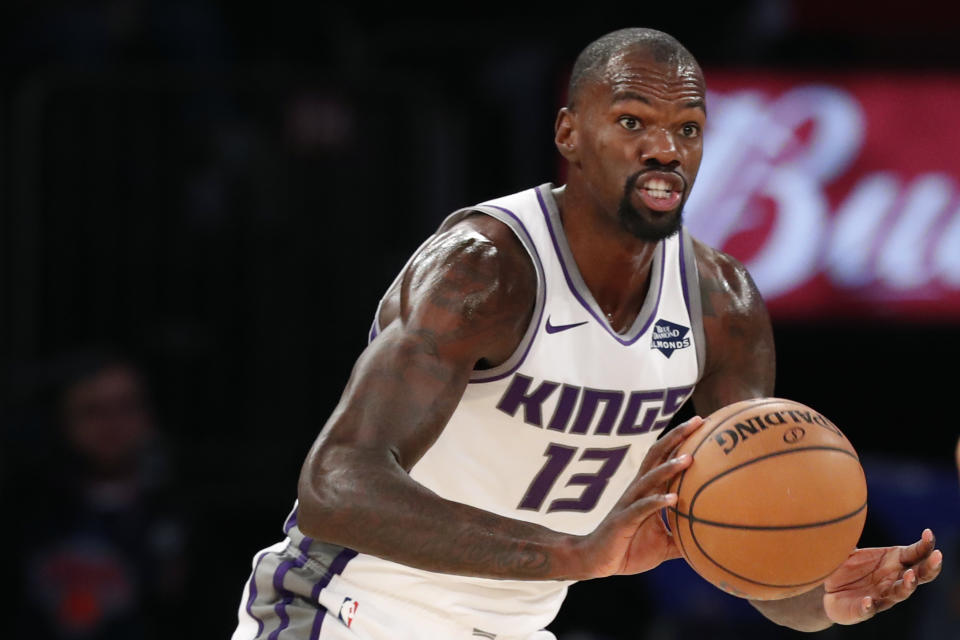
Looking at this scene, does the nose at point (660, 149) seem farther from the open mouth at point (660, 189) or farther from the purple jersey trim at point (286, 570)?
the purple jersey trim at point (286, 570)

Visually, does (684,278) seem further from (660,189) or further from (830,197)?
(830,197)

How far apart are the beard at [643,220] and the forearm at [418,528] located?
1001 millimetres

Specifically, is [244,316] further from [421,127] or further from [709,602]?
[709,602]

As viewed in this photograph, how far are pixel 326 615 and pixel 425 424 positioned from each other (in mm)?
779

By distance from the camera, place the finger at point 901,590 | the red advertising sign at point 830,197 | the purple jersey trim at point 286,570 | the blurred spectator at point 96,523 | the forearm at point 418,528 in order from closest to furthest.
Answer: the forearm at point 418,528, the finger at point 901,590, the purple jersey trim at point 286,570, the blurred spectator at point 96,523, the red advertising sign at point 830,197

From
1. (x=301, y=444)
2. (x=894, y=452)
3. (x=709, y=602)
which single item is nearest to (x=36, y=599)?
(x=301, y=444)

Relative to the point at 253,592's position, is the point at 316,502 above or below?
above

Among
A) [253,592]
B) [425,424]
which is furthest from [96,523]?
[425,424]

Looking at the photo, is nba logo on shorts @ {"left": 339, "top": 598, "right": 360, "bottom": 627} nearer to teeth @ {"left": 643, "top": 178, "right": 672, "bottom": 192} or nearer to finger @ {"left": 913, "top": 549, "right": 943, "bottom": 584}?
teeth @ {"left": 643, "top": 178, "right": 672, "bottom": 192}

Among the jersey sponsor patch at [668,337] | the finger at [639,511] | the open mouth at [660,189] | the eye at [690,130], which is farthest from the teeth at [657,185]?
the finger at [639,511]

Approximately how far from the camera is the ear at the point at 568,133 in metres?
4.24

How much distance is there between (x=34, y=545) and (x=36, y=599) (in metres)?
0.24

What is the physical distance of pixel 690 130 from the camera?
4.07 metres

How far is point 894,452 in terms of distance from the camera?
8.17 meters
